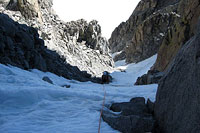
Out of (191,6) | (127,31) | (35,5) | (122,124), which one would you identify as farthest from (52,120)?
(127,31)

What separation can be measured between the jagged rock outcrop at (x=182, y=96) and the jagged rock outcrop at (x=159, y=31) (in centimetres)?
1641

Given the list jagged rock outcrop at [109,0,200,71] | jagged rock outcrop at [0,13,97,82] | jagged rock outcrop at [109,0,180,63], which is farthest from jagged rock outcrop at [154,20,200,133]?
jagged rock outcrop at [109,0,180,63]

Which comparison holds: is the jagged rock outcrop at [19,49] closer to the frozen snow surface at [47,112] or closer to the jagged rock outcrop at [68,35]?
the jagged rock outcrop at [68,35]

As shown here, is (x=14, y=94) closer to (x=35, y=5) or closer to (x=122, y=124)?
(x=122, y=124)

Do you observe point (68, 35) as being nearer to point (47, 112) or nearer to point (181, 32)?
point (181, 32)

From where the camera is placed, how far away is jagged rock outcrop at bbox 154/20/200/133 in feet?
8.25

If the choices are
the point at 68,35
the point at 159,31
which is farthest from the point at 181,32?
the point at 159,31

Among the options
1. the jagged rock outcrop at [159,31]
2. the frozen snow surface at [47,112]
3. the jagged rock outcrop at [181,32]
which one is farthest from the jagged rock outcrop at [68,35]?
the frozen snow surface at [47,112]

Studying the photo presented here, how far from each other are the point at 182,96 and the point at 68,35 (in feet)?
101

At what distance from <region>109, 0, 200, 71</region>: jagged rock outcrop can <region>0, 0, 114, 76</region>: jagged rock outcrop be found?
44.1ft

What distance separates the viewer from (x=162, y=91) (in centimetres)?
374

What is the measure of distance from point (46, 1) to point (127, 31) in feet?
185

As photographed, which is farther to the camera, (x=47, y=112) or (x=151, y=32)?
(x=151, y=32)

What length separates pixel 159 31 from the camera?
5194 cm
